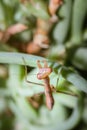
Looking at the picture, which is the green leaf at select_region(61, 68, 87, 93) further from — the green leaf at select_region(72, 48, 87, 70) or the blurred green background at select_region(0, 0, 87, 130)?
the green leaf at select_region(72, 48, 87, 70)

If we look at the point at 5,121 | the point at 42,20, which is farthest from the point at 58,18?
the point at 5,121

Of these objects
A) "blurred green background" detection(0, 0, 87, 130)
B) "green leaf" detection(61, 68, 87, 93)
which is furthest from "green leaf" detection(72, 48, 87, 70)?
"green leaf" detection(61, 68, 87, 93)

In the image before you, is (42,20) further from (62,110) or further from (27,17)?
(62,110)

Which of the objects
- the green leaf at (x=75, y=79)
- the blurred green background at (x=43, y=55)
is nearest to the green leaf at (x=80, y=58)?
the blurred green background at (x=43, y=55)

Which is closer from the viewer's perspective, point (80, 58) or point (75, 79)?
point (75, 79)

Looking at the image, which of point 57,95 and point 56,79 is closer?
point 56,79

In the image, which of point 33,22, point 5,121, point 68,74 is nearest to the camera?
point 68,74

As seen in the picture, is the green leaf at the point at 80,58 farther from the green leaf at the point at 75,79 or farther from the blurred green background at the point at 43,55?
the green leaf at the point at 75,79

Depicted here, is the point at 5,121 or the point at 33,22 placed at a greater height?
the point at 33,22

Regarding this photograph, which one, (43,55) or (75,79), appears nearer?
(75,79)
